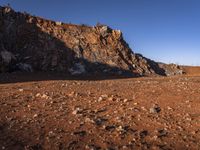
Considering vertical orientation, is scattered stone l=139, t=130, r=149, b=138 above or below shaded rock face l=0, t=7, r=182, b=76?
below

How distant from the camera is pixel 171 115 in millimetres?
9109

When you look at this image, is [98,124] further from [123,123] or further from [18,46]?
Result: [18,46]

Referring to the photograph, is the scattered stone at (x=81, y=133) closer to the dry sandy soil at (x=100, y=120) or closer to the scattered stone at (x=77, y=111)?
the dry sandy soil at (x=100, y=120)

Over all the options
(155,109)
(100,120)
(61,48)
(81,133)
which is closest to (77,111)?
(100,120)

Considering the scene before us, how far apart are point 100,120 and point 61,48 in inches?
812

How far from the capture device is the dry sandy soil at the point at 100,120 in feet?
23.9

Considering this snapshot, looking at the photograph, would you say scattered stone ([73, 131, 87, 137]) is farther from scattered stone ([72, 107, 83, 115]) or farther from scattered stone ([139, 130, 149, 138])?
scattered stone ([72, 107, 83, 115])

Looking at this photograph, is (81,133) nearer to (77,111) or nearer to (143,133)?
(143,133)

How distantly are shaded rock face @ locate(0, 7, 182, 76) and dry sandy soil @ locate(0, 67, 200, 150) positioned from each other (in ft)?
46.6

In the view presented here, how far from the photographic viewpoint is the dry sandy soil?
729 centimetres

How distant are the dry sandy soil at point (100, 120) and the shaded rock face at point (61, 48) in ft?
46.6

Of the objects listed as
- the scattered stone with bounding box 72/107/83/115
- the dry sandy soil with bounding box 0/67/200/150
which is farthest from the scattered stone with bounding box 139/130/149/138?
the scattered stone with bounding box 72/107/83/115

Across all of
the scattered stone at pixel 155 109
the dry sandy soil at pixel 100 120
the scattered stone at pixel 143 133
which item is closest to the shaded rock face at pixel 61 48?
the dry sandy soil at pixel 100 120

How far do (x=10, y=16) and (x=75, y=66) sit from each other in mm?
5786
